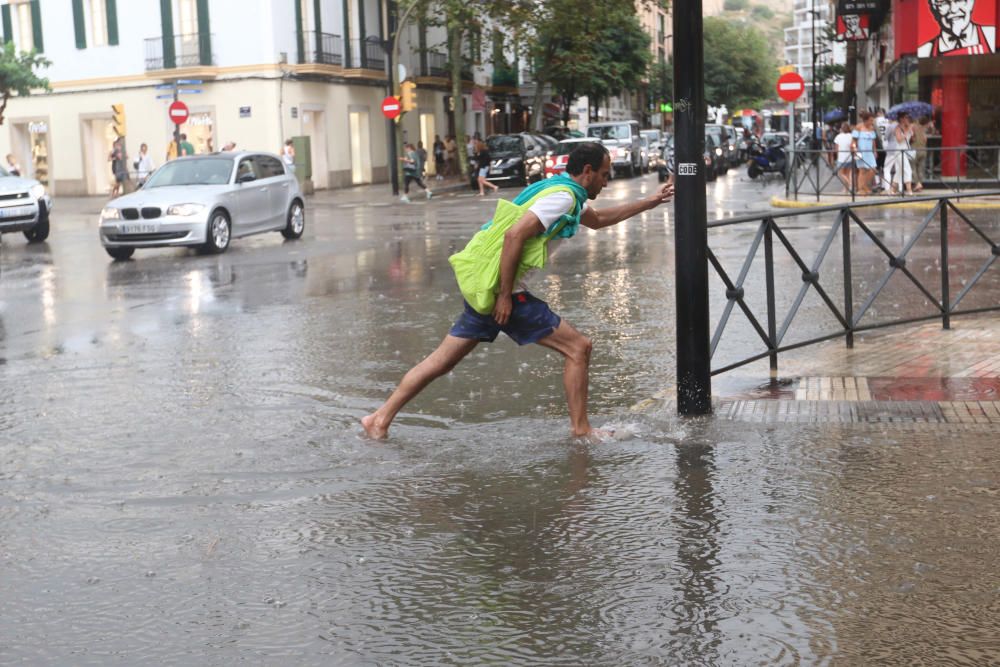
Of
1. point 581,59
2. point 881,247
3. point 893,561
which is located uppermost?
point 581,59

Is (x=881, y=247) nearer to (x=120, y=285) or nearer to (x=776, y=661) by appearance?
(x=776, y=661)

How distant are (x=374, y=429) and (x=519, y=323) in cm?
96

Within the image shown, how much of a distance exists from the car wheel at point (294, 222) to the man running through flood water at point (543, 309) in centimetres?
1621

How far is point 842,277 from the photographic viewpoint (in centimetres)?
977

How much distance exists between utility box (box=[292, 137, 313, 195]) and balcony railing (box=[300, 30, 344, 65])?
3.17 metres

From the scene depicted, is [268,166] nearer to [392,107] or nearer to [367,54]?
[392,107]

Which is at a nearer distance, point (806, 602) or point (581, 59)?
point (806, 602)

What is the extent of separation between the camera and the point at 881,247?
964 cm

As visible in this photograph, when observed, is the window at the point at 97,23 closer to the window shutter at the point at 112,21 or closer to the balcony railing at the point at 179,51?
the window shutter at the point at 112,21

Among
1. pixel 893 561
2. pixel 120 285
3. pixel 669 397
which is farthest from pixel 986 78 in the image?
pixel 893 561

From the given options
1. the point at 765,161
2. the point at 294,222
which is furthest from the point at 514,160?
the point at 294,222

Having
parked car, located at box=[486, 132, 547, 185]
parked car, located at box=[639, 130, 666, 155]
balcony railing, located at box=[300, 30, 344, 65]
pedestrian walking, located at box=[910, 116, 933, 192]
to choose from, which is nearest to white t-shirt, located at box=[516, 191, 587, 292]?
pedestrian walking, located at box=[910, 116, 933, 192]

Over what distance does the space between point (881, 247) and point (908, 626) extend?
5.87 m

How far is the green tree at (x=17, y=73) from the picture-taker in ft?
144
